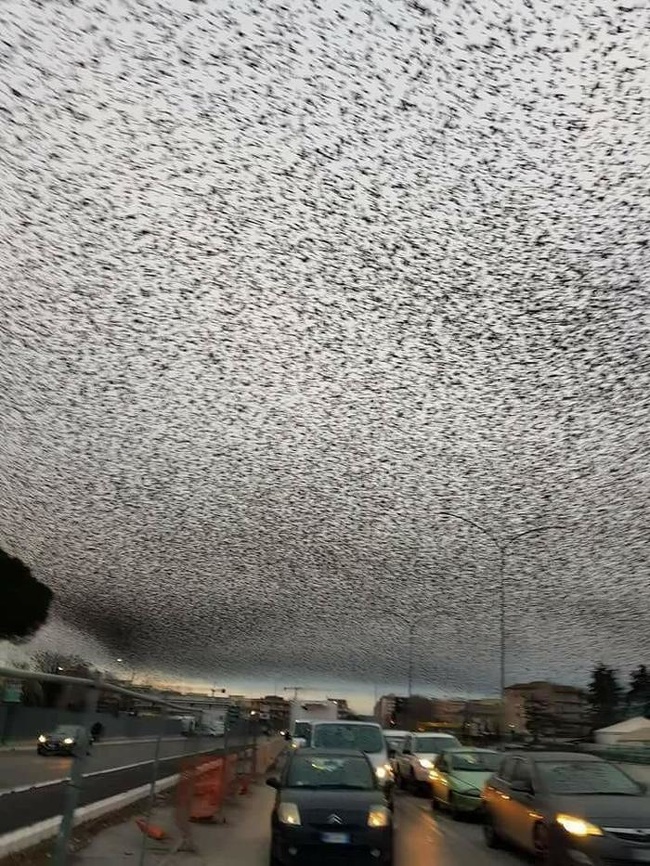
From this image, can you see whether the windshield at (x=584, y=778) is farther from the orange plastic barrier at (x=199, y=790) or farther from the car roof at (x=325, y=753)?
the orange plastic barrier at (x=199, y=790)

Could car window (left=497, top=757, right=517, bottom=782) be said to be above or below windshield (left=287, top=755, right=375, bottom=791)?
above

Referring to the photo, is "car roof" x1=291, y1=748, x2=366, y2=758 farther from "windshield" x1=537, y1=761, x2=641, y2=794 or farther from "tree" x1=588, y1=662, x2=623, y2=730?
"tree" x1=588, y1=662, x2=623, y2=730

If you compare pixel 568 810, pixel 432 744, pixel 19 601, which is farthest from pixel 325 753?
pixel 19 601

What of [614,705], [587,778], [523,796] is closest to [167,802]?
[523,796]

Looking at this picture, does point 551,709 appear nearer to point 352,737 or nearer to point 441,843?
point 352,737

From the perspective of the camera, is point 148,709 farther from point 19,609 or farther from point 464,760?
point 19,609

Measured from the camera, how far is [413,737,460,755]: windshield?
26.3m

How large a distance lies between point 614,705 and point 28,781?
13881 cm

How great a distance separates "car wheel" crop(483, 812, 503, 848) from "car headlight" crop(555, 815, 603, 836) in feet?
11.1

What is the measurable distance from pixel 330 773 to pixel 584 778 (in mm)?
3563

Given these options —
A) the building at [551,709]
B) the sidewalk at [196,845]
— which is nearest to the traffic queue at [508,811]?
the sidewalk at [196,845]

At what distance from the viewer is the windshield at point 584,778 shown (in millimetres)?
11484

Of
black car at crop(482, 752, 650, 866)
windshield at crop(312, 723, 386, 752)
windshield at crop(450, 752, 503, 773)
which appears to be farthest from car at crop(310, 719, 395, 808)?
black car at crop(482, 752, 650, 866)

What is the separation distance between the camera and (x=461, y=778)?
61.7ft
